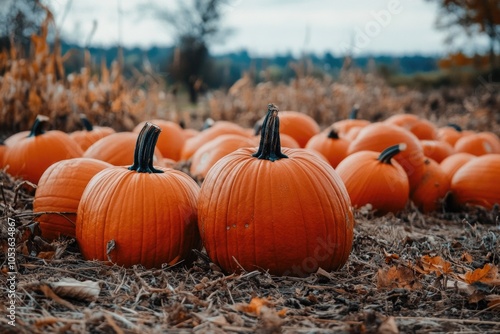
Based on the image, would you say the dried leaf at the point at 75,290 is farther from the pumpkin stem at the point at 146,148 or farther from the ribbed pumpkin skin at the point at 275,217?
the pumpkin stem at the point at 146,148

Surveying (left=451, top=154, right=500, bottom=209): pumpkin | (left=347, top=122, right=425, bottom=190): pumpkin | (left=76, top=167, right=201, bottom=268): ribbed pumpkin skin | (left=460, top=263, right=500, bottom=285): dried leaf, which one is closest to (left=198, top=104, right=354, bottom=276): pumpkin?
(left=76, top=167, right=201, bottom=268): ribbed pumpkin skin

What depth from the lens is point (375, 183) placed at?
393 cm

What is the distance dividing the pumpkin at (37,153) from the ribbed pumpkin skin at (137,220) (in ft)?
4.59

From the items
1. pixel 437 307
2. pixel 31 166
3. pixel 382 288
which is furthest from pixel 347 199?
pixel 31 166

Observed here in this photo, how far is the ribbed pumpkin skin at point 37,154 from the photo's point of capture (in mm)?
3957

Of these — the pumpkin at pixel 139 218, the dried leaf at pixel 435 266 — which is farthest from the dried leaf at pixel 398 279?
the pumpkin at pixel 139 218

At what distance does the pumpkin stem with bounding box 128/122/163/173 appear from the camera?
2.71 meters

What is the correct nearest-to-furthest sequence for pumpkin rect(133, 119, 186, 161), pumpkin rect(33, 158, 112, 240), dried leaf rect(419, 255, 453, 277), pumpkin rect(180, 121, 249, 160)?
dried leaf rect(419, 255, 453, 277) → pumpkin rect(33, 158, 112, 240) → pumpkin rect(180, 121, 249, 160) → pumpkin rect(133, 119, 186, 161)

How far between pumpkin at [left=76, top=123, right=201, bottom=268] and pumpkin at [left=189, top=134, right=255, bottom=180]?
1.55m

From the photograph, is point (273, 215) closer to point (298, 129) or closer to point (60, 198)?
point (60, 198)

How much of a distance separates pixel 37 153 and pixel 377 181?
2562 mm

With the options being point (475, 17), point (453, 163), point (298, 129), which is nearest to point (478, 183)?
point (453, 163)

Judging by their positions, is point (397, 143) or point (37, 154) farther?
point (397, 143)

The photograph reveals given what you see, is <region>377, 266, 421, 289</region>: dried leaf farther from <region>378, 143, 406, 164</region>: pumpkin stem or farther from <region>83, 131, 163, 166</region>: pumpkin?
<region>83, 131, 163, 166</region>: pumpkin
